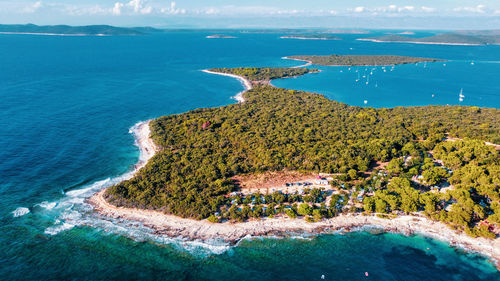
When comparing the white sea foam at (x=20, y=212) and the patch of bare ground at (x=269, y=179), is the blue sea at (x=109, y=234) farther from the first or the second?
the patch of bare ground at (x=269, y=179)

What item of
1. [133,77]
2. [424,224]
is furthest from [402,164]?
[133,77]

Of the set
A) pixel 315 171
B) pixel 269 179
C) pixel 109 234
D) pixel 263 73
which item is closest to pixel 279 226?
pixel 269 179

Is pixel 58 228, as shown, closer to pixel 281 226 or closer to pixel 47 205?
pixel 47 205

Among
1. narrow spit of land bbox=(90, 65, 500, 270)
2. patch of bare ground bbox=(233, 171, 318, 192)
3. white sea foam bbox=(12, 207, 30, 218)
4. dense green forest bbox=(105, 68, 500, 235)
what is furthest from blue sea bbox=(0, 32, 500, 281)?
patch of bare ground bbox=(233, 171, 318, 192)

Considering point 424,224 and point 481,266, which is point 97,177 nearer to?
point 424,224

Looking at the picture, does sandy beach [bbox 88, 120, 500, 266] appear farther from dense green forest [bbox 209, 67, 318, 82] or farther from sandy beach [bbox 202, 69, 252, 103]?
dense green forest [bbox 209, 67, 318, 82]

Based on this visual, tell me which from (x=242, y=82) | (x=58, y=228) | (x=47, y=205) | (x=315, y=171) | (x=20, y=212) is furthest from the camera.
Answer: (x=242, y=82)
